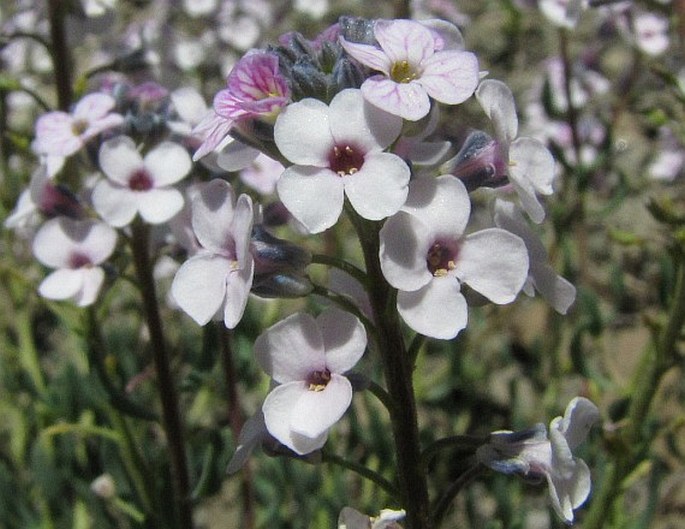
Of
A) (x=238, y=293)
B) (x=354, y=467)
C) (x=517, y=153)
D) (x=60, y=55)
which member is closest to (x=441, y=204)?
(x=517, y=153)

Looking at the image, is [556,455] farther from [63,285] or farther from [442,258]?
[63,285]

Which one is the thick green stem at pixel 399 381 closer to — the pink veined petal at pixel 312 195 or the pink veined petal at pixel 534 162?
the pink veined petal at pixel 312 195

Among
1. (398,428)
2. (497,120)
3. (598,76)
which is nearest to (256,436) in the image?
(398,428)

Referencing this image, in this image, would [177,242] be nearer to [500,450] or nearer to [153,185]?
[153,185]

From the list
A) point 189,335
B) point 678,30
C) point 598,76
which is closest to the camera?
point 678,30

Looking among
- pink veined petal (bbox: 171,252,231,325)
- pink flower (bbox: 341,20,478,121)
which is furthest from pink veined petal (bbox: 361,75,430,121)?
pink veined petal (bbox: 171,252,231,325)

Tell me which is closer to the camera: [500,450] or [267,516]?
[500,450]
